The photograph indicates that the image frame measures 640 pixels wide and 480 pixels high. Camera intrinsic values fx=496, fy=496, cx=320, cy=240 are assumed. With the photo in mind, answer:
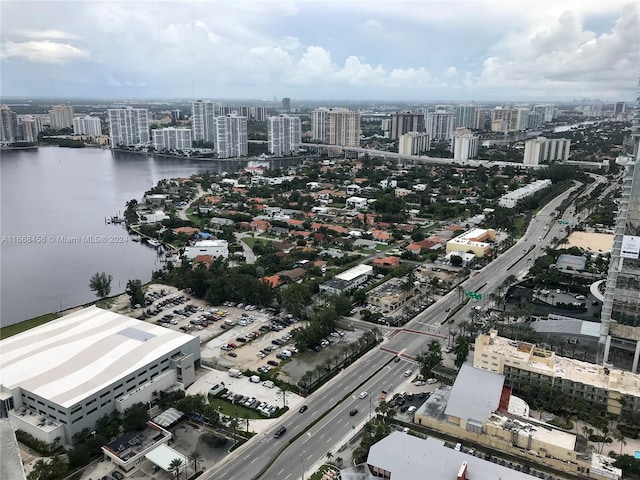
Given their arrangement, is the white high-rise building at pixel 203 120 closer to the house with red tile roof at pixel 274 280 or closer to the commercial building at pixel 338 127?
the commercial building at pixel 338 127

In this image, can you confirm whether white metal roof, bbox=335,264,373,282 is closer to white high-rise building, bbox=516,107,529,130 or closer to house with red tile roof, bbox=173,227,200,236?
house with red tile roof, bbox=173,227,200,236

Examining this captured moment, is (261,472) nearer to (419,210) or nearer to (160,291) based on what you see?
(160,291)

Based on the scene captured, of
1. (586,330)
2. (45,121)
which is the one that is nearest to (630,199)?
(586,330)

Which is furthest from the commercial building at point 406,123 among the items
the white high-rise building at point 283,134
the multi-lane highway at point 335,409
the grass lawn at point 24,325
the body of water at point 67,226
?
the grass lawn at point 24,325

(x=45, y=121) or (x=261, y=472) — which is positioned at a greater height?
(x=45, y=121)

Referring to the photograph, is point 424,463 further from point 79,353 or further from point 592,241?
point 592,241

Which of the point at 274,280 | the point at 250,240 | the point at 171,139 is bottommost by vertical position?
the point at 250,240

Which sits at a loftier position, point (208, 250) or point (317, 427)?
point (208, 250)

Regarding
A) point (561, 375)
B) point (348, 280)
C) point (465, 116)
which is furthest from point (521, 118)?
point (561, 375)
